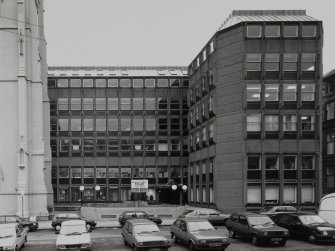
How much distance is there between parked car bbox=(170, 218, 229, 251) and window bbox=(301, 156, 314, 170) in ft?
81.9

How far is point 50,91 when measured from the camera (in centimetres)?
6912

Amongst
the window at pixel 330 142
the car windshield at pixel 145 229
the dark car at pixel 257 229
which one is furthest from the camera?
the window at pixel 330 142

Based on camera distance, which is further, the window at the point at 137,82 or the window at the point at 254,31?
the window at the point at 137,82

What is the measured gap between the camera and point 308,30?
4809 centimetres

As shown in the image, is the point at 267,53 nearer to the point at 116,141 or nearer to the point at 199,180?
the point at 199,180

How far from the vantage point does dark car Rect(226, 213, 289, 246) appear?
24.8 metres

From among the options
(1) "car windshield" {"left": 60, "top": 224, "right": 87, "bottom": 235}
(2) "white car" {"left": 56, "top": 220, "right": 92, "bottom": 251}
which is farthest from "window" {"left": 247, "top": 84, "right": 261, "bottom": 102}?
(1) "car windshield" {"left": 60, "top": 224, "right": 87, "bottom": 235}

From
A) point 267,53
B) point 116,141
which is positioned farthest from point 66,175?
point 267,53

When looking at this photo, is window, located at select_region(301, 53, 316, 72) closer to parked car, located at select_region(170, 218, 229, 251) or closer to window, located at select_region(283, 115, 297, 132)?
window, located at select_region(283, 115, 297, 132)

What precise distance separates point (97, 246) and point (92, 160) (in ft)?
141

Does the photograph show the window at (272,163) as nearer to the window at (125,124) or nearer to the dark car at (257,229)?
the dark car at (257,229)

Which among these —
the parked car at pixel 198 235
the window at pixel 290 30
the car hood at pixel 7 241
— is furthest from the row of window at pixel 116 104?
the car hood at pixel 7 241

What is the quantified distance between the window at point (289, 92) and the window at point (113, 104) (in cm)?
2914

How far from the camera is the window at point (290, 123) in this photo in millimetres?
48156
